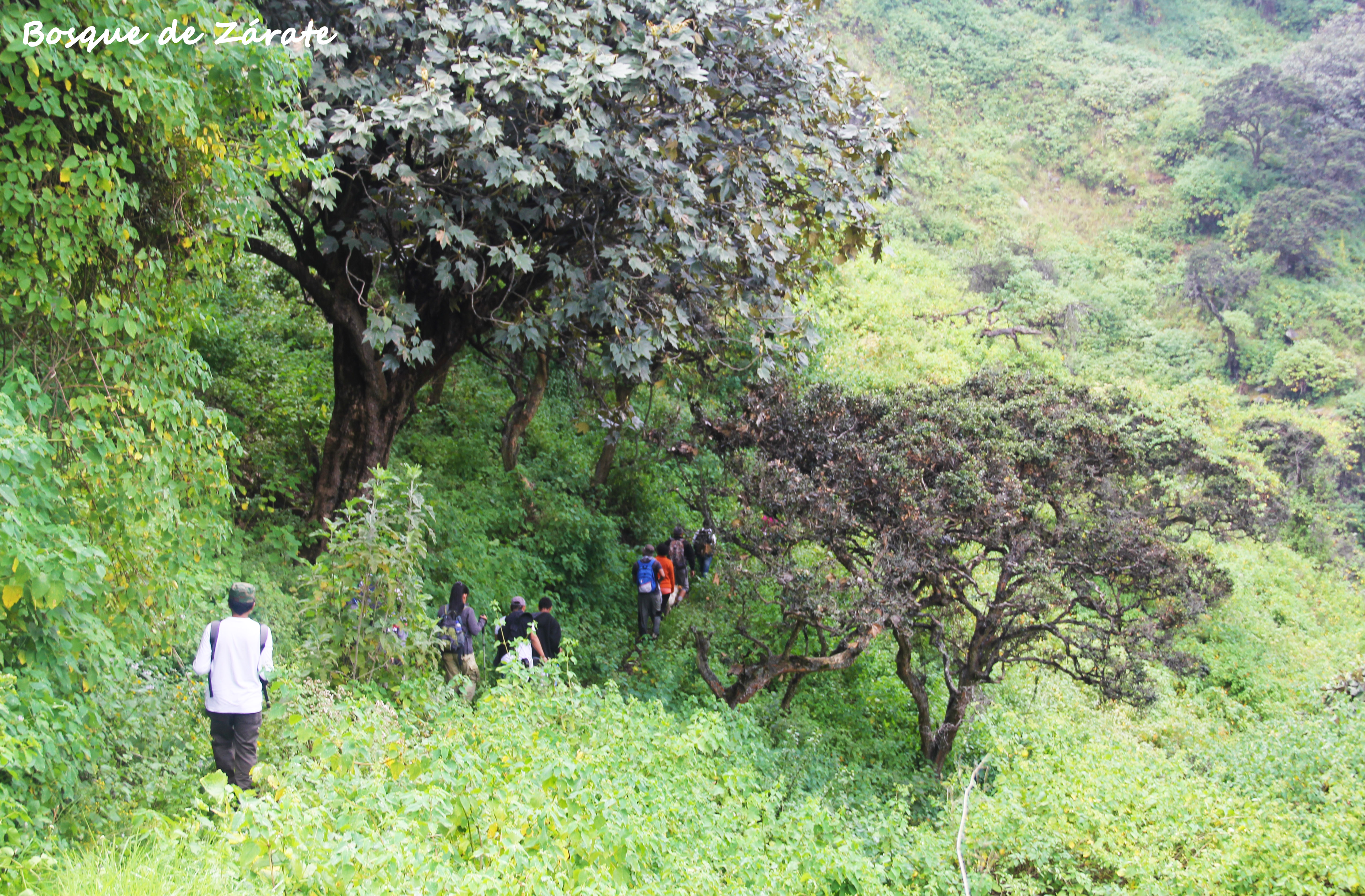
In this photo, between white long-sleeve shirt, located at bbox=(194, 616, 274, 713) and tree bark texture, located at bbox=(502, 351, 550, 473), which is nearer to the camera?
white long-sleeve shirt, located at bbox=(194, 616, 274, 713)

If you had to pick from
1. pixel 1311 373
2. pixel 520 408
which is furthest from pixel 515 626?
pixel 1311 373

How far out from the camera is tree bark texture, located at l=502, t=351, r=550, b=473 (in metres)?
11.1

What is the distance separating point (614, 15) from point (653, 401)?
925 cm

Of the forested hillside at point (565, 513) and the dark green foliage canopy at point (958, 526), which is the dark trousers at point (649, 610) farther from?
the dark green foliage canopy at point (958, 526)

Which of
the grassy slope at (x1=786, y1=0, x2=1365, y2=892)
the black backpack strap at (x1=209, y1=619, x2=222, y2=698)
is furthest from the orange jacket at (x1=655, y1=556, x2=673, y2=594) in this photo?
the black backpack strap at (x1=209, y1=619, x2=222, y2=698)

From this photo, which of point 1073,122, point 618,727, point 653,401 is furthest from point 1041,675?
point 1073,122

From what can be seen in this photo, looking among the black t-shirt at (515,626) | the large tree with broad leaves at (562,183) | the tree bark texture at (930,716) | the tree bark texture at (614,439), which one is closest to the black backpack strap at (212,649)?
the large tree with broad leaves at (562,183)

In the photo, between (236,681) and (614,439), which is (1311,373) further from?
(236,681)

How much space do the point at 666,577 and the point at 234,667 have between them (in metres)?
6.60

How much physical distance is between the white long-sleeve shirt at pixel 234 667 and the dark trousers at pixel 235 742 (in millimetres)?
43

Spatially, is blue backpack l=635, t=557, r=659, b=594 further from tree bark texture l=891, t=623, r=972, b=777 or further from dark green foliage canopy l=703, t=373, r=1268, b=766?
tree bark texture l=891, t=623, r=972, b=777

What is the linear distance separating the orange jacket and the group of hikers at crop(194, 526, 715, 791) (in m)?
0.01

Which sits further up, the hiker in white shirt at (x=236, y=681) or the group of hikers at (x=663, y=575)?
the hiker in white shirt at (x=236, y=681)

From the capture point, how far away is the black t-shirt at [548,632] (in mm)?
8000
